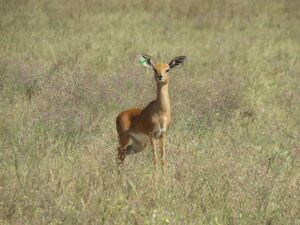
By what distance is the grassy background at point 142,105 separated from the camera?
16.7 feet

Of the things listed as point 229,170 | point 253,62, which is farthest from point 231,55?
point 229,170

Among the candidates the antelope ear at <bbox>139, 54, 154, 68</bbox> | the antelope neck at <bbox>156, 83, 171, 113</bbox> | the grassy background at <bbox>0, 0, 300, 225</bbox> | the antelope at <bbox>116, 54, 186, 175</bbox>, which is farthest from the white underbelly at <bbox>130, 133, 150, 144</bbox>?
the antelope ear at <bbox>139, 54, 154, 68</bbox>

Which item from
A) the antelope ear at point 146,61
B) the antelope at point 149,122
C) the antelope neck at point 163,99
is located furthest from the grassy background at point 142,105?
the antelope ear at point 146,61

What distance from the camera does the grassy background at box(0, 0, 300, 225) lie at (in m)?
5.08

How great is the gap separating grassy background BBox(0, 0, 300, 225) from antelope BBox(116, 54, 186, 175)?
0.59 ft

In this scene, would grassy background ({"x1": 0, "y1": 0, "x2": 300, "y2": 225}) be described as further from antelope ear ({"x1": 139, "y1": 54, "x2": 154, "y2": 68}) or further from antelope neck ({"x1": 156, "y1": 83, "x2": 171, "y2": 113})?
antelope ear ({"x1": 139, "y1": 54, "x2": 154, "y2": 68})

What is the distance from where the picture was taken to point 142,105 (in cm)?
941

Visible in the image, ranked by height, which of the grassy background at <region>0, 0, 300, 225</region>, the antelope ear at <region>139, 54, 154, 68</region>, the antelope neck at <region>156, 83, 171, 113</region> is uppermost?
the antelope ear at <region>139, 54, 154, 68</region>

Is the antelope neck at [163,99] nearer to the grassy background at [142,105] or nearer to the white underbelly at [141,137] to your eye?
the white underbelly at [141,137]

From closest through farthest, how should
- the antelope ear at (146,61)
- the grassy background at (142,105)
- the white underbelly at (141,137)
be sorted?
1. the grassy background at (142,105)
2. the white underbelly at (141,137)
3. the antelope ear at (146,61)

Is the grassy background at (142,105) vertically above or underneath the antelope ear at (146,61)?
underneath

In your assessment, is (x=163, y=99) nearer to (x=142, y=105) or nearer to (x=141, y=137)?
(x=141, y=137)

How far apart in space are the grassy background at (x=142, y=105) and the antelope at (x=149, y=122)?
0.18 metres

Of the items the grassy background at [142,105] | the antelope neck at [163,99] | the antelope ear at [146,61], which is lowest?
the grassy background at [142,105]
